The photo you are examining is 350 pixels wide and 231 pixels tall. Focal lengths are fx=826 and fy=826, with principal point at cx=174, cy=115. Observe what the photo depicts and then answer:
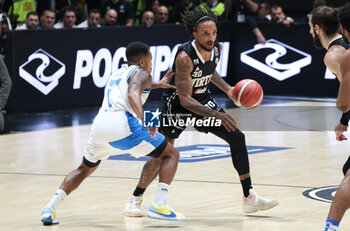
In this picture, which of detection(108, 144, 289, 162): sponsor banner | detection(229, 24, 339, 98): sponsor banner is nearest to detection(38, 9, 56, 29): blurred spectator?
detection(229, 24, 339, 98): sponsor banner

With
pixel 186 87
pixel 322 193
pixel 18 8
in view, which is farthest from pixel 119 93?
pixel 18 8

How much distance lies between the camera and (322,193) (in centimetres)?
839

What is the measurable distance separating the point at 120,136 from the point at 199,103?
93 cm

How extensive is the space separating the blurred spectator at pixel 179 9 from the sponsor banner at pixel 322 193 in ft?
36.6

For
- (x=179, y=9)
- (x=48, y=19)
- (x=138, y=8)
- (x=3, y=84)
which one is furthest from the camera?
(x=138, y=8)

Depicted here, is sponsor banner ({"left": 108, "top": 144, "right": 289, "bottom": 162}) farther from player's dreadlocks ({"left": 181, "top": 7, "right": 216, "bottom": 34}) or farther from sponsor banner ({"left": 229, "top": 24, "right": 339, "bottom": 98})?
sponsor banner ({"left": 229, "top": 24, "right": 339, "bottom": 98})

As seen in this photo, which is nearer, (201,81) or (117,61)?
(201,81)

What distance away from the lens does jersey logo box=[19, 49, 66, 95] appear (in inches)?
602

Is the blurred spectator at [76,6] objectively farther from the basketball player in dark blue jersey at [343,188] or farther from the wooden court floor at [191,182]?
the basketball player in dark blue jersey at [343,188]

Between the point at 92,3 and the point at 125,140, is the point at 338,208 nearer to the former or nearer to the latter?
the point at 125,140

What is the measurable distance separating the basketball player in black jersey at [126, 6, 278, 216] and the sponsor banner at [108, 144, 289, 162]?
2.86m

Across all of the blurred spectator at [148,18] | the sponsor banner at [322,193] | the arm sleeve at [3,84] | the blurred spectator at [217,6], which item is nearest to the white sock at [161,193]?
the sponsor banner at [322,193]

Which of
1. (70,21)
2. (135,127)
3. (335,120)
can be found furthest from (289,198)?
(70,21)

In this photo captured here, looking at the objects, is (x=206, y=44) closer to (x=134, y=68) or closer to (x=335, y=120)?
(x=134, y=68)
